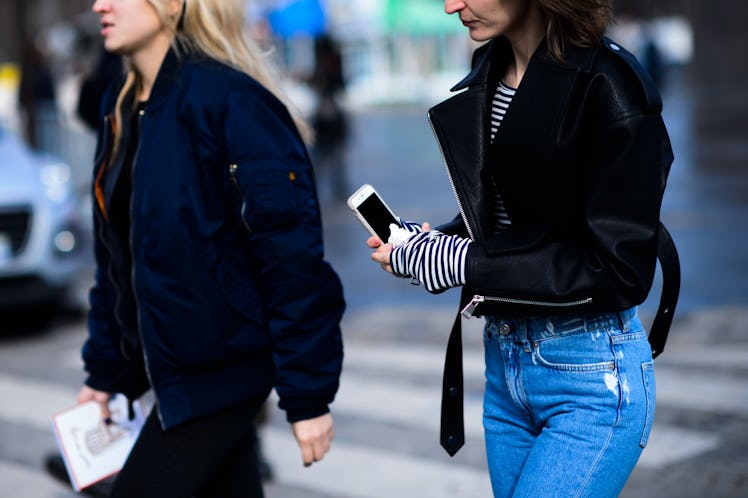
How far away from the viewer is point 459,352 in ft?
9.04

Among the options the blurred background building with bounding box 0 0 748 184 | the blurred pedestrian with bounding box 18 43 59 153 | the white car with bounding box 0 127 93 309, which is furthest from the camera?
the blurred background building with bounding box 0 0 748 184

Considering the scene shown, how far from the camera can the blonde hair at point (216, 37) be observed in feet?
10.3

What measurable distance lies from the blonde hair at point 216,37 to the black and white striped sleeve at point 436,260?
2.38 ft

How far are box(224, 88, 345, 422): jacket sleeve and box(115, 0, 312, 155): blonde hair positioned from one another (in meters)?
0.21

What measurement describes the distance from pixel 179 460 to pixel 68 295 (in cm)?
748

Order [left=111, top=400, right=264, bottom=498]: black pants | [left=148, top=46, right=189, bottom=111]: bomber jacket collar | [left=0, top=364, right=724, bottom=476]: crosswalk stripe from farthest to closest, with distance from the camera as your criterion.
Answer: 1. [left=0, top=364, right=724, bottom=476]: crosswalk stripe
2. [left=148, top=46, right=189, bottom=111]: bomber jacket collar
3. [left=111, top=400, right=264, bottom=498]: black pants

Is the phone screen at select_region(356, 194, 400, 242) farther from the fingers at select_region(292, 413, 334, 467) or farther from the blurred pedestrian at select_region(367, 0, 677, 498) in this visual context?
the fingers at select_region(292, 413, 334, 467)

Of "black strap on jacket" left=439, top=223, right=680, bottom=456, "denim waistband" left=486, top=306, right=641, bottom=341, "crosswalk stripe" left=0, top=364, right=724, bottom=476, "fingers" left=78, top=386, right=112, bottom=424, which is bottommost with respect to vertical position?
"crosswalk stripe" left=0, top=364, right=724, bottom=476

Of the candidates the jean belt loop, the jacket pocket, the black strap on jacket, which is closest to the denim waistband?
the jean belt loop

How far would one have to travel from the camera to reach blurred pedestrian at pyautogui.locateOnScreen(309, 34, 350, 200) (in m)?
16.5

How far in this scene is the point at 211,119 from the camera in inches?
115

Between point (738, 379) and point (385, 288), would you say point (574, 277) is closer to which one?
point (738, 379)

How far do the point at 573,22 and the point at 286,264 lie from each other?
888 mm

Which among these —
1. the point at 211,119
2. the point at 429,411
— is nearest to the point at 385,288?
the point at 429,411
